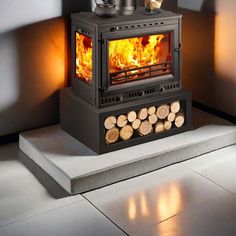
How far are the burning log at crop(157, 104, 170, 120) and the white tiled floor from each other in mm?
306

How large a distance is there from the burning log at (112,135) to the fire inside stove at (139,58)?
26 centimetres

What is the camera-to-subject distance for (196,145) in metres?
3.30

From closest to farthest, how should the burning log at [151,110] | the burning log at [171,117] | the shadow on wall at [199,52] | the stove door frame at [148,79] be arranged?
the stove door frame at [148,79] → the burning log at [151,110] → the burning log at [171,117] → the shadow on wall at [199,52]

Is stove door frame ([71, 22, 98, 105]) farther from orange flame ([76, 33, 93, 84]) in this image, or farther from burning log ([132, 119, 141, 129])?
burning log ([132, 119, 141, 129])

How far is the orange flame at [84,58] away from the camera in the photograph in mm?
3164

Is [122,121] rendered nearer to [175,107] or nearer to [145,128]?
[145,128]

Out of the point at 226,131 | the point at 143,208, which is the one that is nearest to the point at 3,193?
the point at 143,208

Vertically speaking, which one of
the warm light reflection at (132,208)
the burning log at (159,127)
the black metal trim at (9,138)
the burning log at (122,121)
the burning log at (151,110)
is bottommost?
the warm light reflection at (132,208)

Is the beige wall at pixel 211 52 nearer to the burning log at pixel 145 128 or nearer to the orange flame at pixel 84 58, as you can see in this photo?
the burning log at pixel 145 128

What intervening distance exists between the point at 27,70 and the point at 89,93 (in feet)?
1.50

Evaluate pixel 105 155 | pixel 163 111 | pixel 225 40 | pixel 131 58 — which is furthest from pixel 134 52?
pixel 225 40

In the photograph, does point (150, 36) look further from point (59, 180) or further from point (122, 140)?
point (59, 180)

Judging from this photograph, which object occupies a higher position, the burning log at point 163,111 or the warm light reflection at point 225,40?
the warm light reflection at point 225,40

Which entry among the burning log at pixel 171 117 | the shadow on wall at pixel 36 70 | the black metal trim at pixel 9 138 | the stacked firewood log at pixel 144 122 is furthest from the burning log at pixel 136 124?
the black metal trim at pixel 9 138
